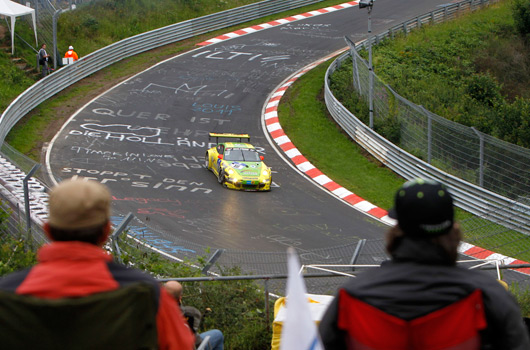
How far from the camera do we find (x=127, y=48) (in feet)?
110

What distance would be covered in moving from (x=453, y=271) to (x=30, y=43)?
30919 millimetres

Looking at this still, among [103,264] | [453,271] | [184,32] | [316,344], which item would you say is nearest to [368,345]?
[316,344]

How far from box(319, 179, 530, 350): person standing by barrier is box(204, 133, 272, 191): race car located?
17.2 m

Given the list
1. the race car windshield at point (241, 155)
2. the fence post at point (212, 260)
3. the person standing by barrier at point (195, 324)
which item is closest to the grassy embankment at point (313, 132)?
the race car windshield at point (241, 155)

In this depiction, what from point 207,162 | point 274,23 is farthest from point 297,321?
point 274,23

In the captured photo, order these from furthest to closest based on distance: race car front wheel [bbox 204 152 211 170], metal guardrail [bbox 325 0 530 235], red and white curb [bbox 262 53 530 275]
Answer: race car front wheel [bbox 204 152 211 170]
metal guardrail [bbox 325 0 530 235]
red and white curb [bbox 262 53 530 275]

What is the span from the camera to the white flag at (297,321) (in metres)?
2.73

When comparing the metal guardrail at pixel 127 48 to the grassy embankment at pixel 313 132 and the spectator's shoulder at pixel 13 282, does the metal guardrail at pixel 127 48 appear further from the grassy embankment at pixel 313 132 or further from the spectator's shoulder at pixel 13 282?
the spectator's shoulder at pixel 13 282

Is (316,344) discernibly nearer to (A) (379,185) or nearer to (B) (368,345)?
(B) (368,345)

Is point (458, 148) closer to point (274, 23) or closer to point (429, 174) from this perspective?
point (429, 174)

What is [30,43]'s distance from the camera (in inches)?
1224

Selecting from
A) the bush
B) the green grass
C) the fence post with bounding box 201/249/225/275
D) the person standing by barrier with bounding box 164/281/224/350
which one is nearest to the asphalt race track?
the green grass

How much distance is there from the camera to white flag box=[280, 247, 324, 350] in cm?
273

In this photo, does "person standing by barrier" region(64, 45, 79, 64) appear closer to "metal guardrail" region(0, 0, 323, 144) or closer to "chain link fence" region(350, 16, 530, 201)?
"metal guardrail" region(0, 0, 323, 144)
